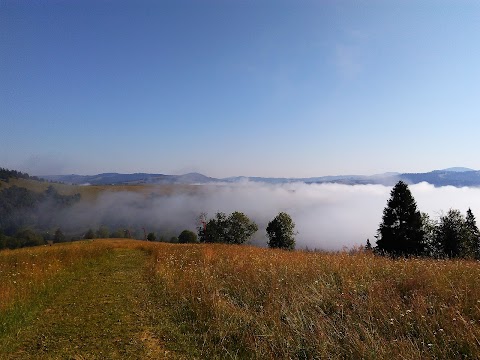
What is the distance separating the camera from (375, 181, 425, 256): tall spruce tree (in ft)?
124

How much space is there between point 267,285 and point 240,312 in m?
1.75

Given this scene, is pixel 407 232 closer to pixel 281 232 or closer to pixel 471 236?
pixel 471 236

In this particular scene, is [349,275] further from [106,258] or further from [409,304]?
[106,258]

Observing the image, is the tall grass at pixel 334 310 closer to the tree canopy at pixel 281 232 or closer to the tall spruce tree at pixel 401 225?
the tall spruce tree at pixel 401 225

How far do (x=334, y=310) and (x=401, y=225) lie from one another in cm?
3756

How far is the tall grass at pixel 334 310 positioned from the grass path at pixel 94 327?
866mm

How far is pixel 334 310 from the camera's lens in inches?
261

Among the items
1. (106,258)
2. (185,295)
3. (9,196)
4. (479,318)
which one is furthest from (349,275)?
(9,196)

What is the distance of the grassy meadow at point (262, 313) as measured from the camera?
5.12 metres

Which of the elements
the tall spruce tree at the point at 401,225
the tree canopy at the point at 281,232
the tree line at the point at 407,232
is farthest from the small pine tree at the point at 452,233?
the tree canopy at the point at 281,232

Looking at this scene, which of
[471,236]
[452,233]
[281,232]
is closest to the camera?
[452,233]

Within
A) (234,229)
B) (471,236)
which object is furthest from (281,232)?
(471,236)

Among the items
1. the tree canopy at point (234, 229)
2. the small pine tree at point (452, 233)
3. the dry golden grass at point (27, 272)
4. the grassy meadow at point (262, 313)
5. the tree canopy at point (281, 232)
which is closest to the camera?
Answer: the grassy meadow at point (262, 313)

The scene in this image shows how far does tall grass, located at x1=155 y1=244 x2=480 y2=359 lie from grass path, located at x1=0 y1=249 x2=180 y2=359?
2.84ft
